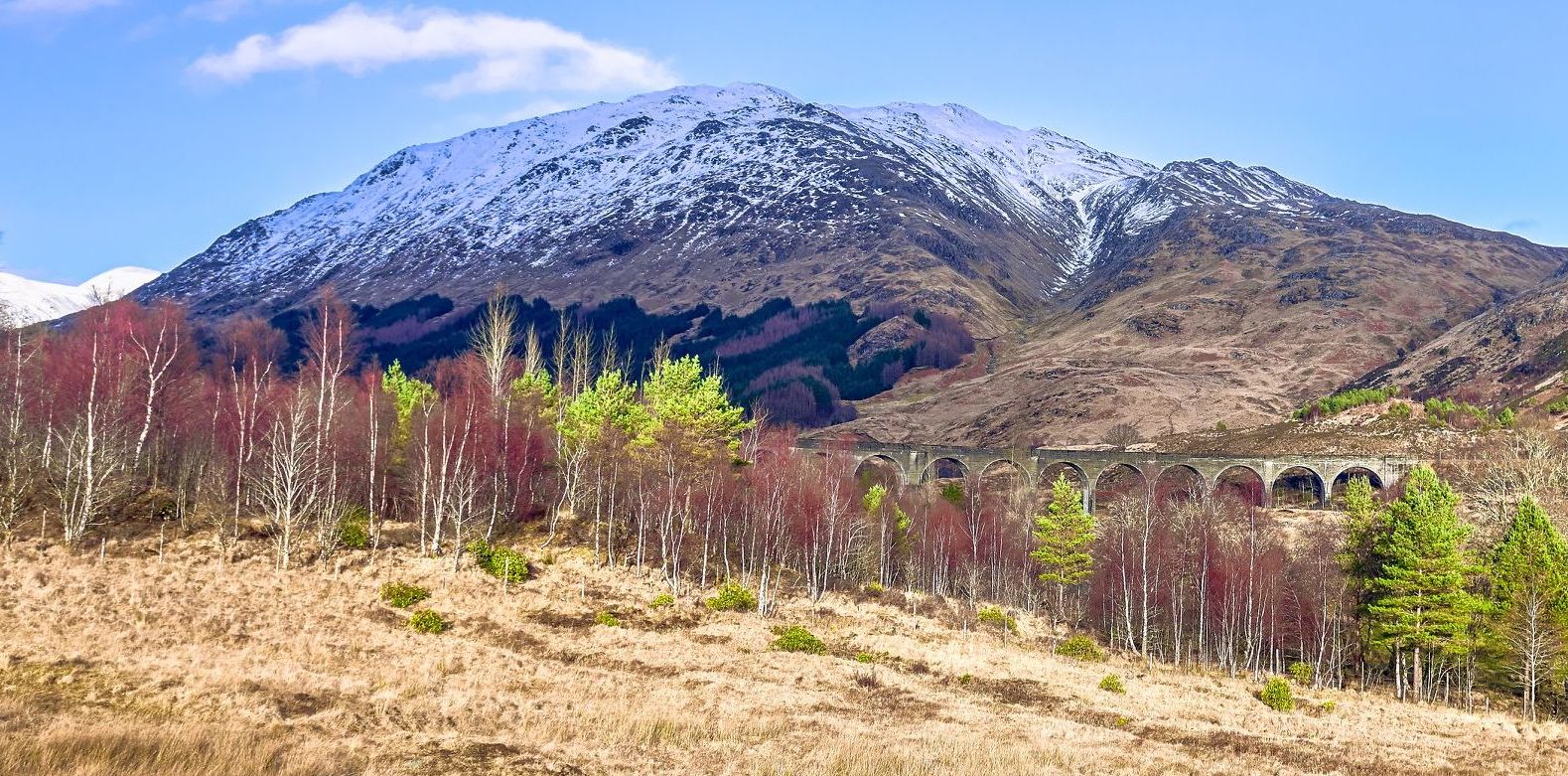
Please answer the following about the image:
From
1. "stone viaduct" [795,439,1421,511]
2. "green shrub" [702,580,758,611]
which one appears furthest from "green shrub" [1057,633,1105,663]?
"stone viaduct" [795,439,1421,511]

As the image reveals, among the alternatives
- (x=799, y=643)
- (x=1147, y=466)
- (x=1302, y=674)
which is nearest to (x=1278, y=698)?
(x=1302, y=674)

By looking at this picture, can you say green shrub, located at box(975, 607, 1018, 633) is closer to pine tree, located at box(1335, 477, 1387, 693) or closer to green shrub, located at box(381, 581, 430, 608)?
pine tree, located at box(1335, 477, 1387, 693)

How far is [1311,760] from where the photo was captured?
78.0 feet

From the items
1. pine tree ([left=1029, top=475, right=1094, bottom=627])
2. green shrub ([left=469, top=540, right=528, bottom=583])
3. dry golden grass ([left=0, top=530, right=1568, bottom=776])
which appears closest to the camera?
dry golden grass ([left=0, top=530, right=1568, bottom=776])

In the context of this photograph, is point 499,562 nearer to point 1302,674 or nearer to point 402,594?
point 402,594

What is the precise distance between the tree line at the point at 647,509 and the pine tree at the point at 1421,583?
133mm

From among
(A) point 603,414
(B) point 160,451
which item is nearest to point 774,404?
(A) point 603,414

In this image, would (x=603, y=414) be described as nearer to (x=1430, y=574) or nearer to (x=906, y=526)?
(x=906, y=526)

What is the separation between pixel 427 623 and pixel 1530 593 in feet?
167

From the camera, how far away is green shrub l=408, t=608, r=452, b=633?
104 ft

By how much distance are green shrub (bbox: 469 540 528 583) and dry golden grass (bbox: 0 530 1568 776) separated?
117 centimetres

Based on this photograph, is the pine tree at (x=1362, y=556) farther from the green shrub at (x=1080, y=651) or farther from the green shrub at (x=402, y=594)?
the green shrub at (x=402, y=594)

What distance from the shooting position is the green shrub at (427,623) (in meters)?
31.7

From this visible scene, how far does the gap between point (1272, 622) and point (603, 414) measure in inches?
1654
